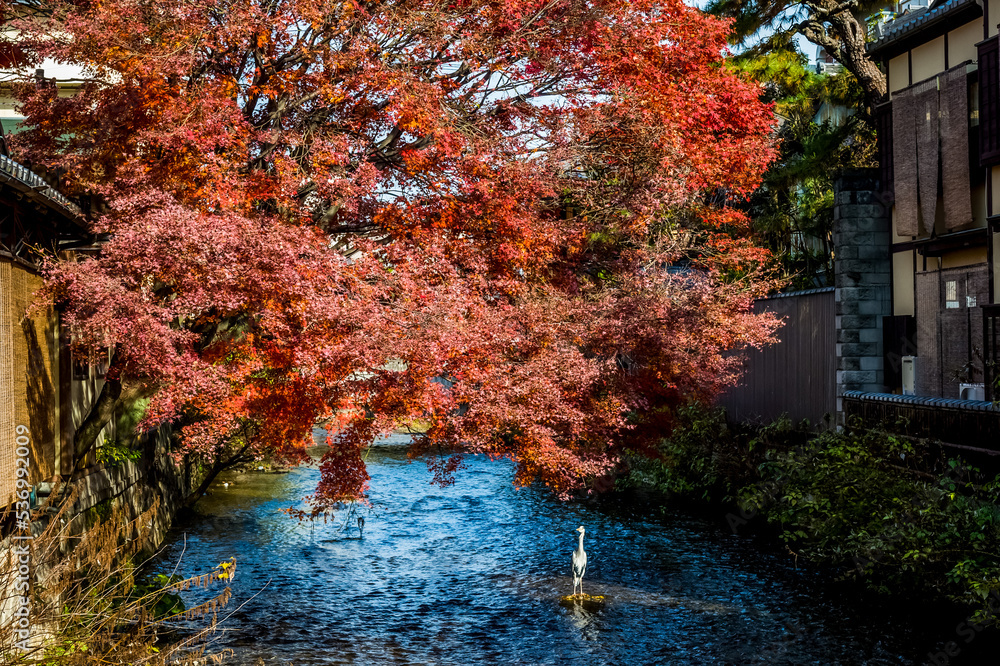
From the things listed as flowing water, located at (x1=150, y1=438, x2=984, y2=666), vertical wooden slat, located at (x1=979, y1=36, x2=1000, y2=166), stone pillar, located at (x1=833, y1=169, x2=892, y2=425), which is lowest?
flowing water, located at (x1=150, y1=438, x2=984, y2=666)

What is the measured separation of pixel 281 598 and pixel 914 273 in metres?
15.5

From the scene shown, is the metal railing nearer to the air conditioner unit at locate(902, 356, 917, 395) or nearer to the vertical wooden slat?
the vertical wooden slat

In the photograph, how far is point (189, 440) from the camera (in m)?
12.7

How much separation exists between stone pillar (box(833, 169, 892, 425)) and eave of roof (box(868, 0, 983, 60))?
10.4 feet

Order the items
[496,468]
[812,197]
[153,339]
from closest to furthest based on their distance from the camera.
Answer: [153,339] < [812,197] < [496,468]

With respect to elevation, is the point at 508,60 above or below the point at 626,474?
above

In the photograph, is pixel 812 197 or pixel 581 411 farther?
pixel 812 197

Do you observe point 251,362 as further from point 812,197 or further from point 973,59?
point 812,197

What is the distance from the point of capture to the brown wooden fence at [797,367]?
20234 millimetres

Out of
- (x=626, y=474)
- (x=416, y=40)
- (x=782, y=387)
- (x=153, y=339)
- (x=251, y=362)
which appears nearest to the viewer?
(x=153, y=339)

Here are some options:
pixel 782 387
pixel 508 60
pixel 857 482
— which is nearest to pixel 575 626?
pixel 857 482

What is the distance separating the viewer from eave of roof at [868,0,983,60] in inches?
712

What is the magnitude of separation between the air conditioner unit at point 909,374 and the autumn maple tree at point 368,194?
6547mm

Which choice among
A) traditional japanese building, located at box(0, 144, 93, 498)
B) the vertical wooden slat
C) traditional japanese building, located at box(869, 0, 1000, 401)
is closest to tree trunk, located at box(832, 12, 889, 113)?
traditional japanese building, located at box(869, 0, 1000, 401)
